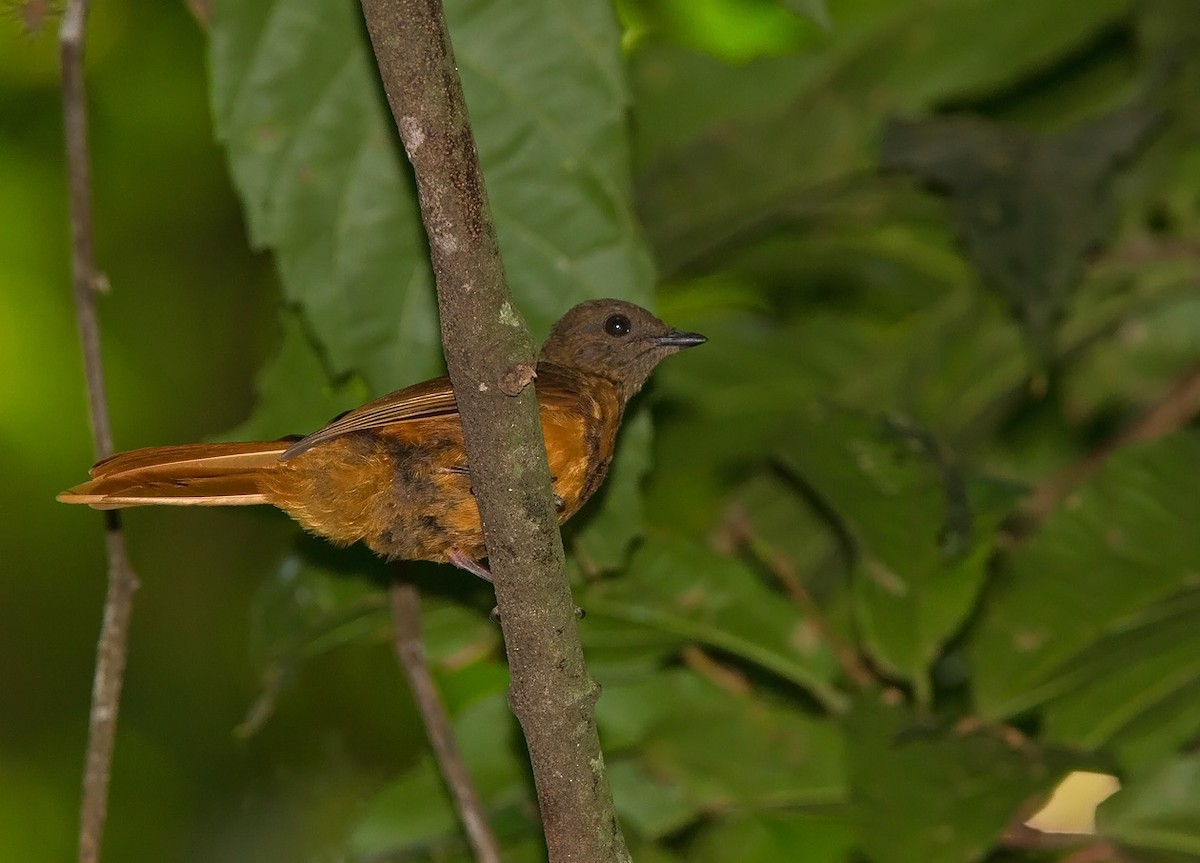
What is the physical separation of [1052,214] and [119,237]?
13.0 ft

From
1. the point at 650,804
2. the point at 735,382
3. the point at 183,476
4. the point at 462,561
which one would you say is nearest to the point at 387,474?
the point at 462,561

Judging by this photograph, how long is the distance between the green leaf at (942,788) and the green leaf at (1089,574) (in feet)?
0.89

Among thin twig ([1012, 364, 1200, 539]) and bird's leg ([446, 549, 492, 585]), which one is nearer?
bird's leg ([446, 549, 492, 585])

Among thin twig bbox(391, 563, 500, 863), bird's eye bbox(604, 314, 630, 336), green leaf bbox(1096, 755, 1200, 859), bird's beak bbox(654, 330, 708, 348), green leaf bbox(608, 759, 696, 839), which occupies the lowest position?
green leaf bbox(1096, 755, 1200, 859)

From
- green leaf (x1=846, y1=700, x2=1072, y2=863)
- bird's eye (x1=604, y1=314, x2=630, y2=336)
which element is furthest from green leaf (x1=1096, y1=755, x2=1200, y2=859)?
bird's eye (x1=604, y1=314, x2=630, y2=336)

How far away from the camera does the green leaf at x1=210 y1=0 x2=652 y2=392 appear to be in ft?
9.53

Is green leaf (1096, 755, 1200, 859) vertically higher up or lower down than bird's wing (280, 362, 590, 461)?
lower down

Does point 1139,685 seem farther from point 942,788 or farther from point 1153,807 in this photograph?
point 942,788

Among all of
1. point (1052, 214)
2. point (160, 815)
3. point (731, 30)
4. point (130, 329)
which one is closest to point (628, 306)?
point (1052, 214)

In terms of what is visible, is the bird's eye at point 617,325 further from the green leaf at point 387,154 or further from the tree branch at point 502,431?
the tree branch at point 502,431

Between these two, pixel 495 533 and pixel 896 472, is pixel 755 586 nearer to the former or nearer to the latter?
pixel 896 472

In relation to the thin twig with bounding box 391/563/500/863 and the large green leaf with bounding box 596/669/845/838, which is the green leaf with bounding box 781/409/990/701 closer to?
the large green leaf with bounding box 596/669/845/838

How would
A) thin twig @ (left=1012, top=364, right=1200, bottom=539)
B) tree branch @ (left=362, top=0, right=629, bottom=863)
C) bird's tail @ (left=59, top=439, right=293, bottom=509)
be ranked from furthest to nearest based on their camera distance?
thin twig @ (left=1012, top=364, right=1200, bottom=539), bird's tail @ (left=59, top=439, right=293, bottom=509), tree branch @ (left=362, top=0, right=629, bottom=863)

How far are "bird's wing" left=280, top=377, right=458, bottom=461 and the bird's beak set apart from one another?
0.96 m
